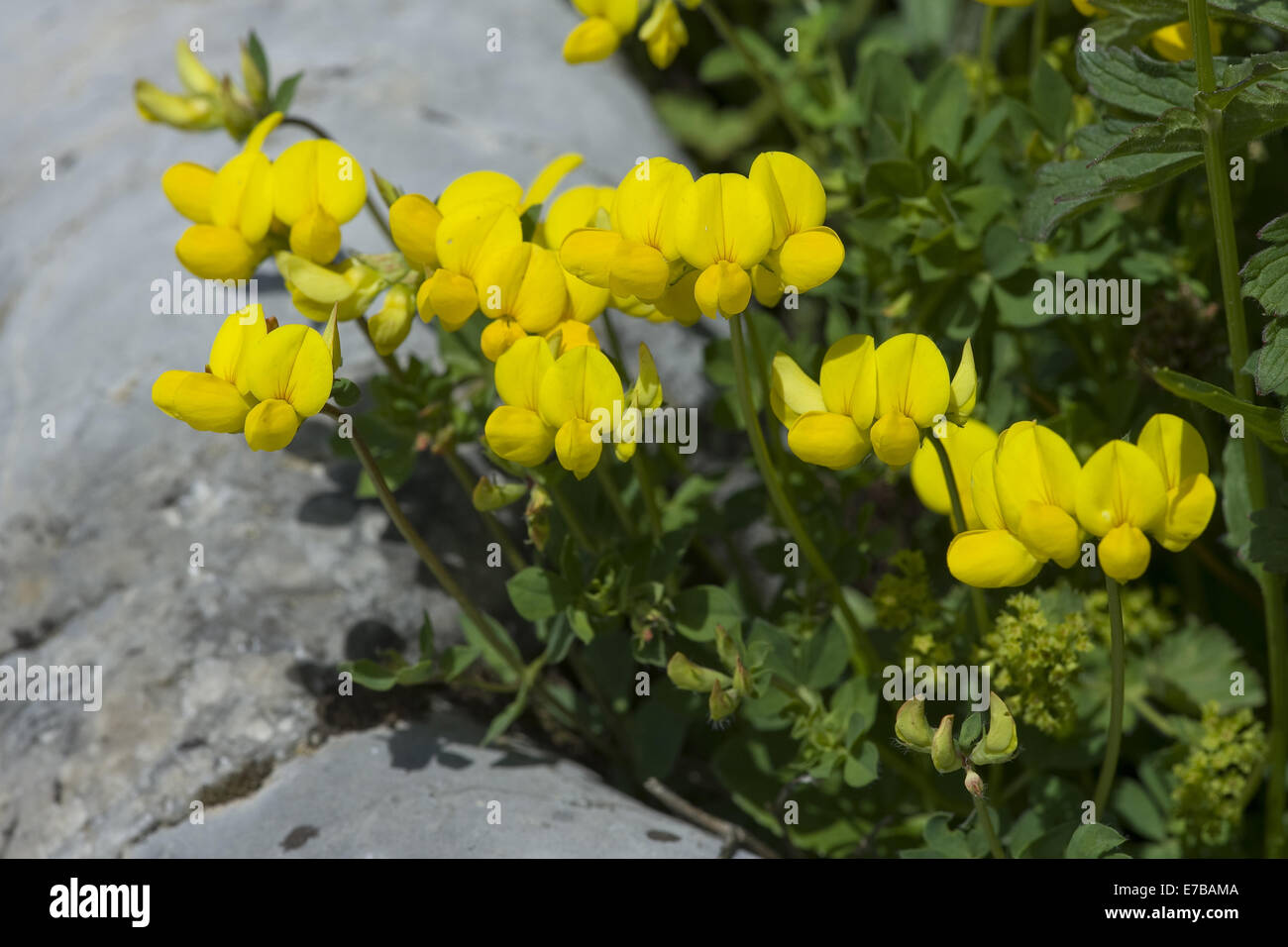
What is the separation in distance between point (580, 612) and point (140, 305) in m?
1.84

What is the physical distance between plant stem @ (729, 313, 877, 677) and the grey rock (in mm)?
459

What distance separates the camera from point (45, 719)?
2.38m

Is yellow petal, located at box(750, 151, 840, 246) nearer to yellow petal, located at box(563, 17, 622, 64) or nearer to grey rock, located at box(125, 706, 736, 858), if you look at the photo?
yellow petal, located at box(563, 17, 622, 64)

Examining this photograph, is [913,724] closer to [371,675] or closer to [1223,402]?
[1223,402]

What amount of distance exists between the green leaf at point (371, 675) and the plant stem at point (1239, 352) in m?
1.51

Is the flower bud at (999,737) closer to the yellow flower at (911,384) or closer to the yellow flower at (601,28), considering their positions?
the yellow flower at (911,384)

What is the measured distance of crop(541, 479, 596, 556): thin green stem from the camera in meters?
2.06

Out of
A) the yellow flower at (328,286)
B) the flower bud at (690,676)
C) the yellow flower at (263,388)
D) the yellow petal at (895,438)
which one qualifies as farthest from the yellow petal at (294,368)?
the yellow petal at (895,438)

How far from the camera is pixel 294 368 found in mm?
1724

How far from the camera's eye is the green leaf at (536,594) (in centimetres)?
204

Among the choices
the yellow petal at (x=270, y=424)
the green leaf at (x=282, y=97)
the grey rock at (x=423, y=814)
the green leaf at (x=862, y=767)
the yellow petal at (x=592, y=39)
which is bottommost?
the grey rock at (x=423, y=814)

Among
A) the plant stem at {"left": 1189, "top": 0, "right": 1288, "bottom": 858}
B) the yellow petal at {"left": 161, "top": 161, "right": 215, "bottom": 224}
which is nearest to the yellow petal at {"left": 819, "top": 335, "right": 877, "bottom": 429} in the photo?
the plant stem at {"left": 1189, "top": 0, "right": 1288, "bottom": 858}
